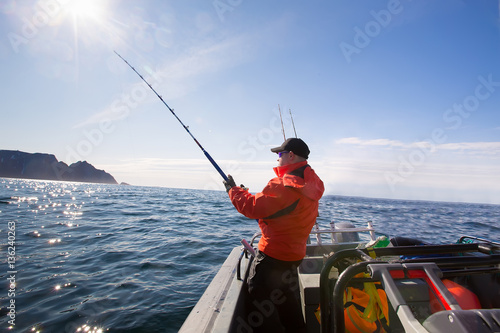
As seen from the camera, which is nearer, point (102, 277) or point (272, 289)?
point (272, 289)

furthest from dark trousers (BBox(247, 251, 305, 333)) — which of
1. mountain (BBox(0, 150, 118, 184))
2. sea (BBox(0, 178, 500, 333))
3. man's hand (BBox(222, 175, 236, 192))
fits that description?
mountain (BBox(0, 150, 118, 184))

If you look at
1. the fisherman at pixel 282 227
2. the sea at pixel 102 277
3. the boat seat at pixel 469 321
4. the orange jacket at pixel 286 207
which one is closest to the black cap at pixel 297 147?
the fisherman at pixel 282 227

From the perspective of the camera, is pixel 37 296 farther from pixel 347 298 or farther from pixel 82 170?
pixel 82 170

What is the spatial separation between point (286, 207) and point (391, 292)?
1246 millimetres

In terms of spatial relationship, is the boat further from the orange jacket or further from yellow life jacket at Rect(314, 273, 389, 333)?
the orange jacket

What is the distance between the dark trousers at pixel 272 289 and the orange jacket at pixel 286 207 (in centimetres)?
12

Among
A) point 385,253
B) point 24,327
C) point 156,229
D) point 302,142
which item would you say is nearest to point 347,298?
point 385,253

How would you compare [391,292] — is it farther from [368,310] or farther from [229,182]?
[229,182]

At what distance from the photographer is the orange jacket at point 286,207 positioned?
229cm

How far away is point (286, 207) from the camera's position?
2328 mm

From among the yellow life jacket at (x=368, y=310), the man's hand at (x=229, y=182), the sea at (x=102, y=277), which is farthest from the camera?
the sea at (x=102, y=277)

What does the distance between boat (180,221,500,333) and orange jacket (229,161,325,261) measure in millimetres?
514

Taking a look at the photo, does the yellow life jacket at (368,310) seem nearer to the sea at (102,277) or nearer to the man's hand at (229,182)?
the man's hand at (229,182)

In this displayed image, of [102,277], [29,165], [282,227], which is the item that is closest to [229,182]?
[282,227]
